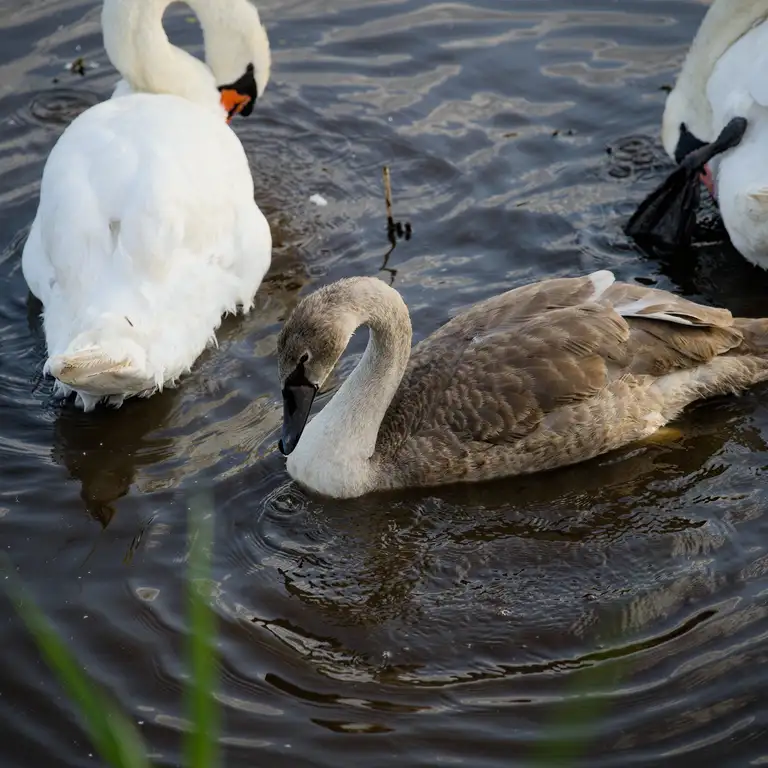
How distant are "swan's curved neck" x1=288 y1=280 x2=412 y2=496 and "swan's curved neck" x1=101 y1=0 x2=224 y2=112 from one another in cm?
320

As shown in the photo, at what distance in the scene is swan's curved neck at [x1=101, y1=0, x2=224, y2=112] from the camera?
8.46m

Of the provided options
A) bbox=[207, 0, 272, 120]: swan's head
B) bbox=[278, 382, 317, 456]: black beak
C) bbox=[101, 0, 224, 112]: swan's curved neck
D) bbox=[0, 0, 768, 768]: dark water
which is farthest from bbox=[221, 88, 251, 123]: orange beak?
bbox=[278, 382, 317, 456]: black beak

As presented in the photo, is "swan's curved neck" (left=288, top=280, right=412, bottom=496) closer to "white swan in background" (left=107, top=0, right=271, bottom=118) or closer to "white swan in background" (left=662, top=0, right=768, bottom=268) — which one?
"white swan in background" (left=662, top=0, right=768, bottom=268)

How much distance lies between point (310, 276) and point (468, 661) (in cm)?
363

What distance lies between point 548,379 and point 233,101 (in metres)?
3.76

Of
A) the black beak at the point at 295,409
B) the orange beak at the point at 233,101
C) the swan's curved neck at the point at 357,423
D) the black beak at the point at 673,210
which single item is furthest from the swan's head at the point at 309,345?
the orange beak at the point at 233,101

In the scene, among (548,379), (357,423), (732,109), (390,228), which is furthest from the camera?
(390,228)

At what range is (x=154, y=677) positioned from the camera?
5250 millimetres

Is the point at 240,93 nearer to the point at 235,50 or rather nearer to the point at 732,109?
the point at 235,50

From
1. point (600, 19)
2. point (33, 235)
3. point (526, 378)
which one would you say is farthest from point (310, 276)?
point (600, 19)

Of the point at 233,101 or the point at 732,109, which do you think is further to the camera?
the point at 233,101

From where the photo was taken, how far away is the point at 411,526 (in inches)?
243

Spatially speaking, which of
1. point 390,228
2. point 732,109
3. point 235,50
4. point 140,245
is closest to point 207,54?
point 235,50

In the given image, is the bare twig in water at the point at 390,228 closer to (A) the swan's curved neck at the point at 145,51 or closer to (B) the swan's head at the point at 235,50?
(B) the swan's head at the point at 235,50
